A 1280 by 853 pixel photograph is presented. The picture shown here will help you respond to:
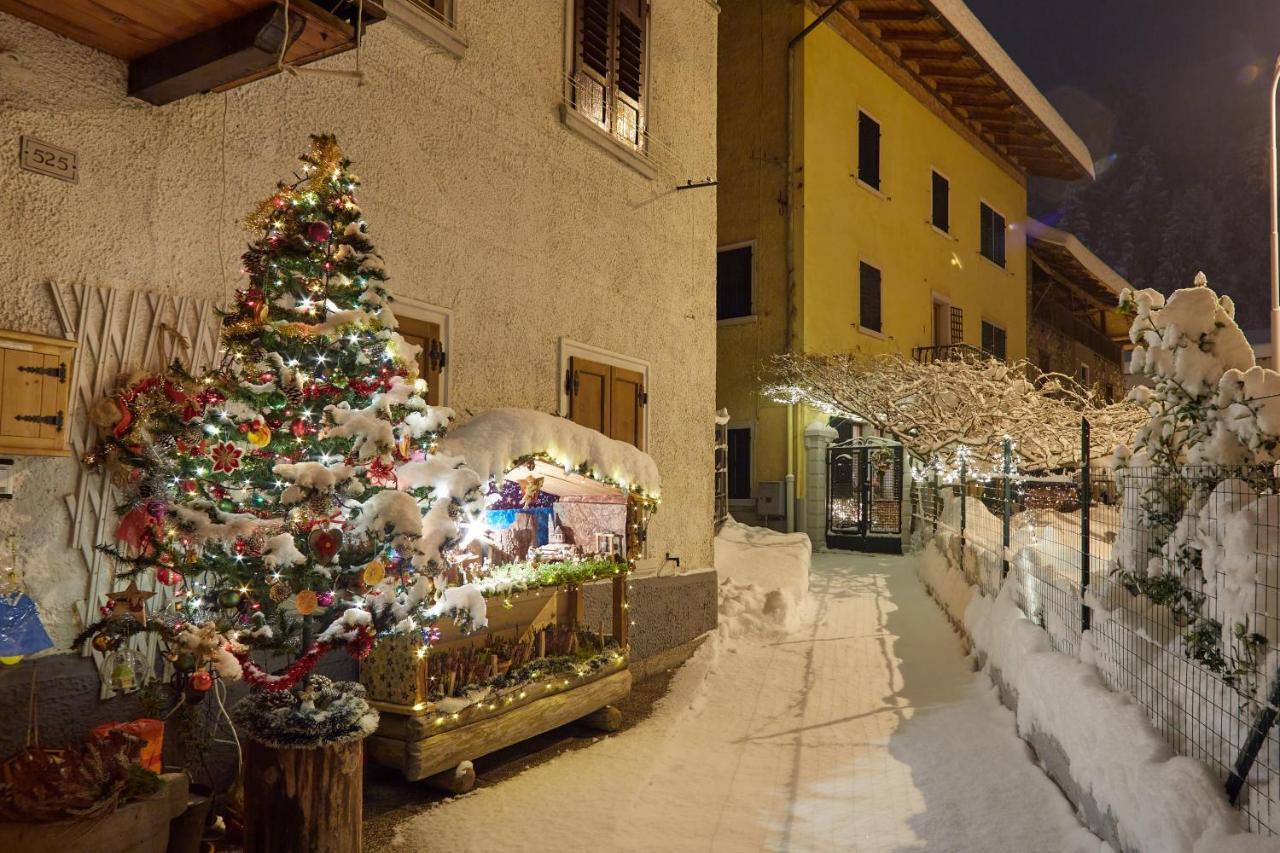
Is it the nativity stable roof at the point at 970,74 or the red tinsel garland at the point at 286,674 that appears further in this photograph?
the nativity stable roof at the point at 970,74

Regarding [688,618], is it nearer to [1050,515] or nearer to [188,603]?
[1050,515]

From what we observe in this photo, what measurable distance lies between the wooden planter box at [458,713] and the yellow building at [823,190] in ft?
35.4

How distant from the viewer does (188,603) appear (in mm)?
4363

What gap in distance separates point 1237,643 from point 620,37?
7.72 meters

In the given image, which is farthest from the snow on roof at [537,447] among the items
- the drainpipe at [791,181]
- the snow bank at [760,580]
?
the drainpipe at [791,181]

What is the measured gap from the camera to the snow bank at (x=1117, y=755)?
363 centimetres

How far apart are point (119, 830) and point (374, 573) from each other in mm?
1427

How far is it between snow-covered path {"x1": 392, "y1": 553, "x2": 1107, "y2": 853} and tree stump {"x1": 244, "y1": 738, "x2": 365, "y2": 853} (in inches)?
30.8

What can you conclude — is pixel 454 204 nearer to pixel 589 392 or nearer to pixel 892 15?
pixel 589 392

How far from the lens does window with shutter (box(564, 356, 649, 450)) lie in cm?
820

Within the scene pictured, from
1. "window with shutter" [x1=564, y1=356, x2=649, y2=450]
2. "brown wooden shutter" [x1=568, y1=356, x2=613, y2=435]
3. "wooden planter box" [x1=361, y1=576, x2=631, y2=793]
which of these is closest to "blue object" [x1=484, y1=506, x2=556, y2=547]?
"wooden planter box" [x1=361, y1=576, x2=631, y2=793]

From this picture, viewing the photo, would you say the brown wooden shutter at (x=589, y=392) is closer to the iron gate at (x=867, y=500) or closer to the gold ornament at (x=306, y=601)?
the gold ornament at (x=306, y=601)

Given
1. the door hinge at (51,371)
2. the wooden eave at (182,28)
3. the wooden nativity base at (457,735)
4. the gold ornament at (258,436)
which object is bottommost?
the wooden nativity base at (457,735)

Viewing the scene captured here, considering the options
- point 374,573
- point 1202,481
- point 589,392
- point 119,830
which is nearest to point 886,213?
point 589,392
